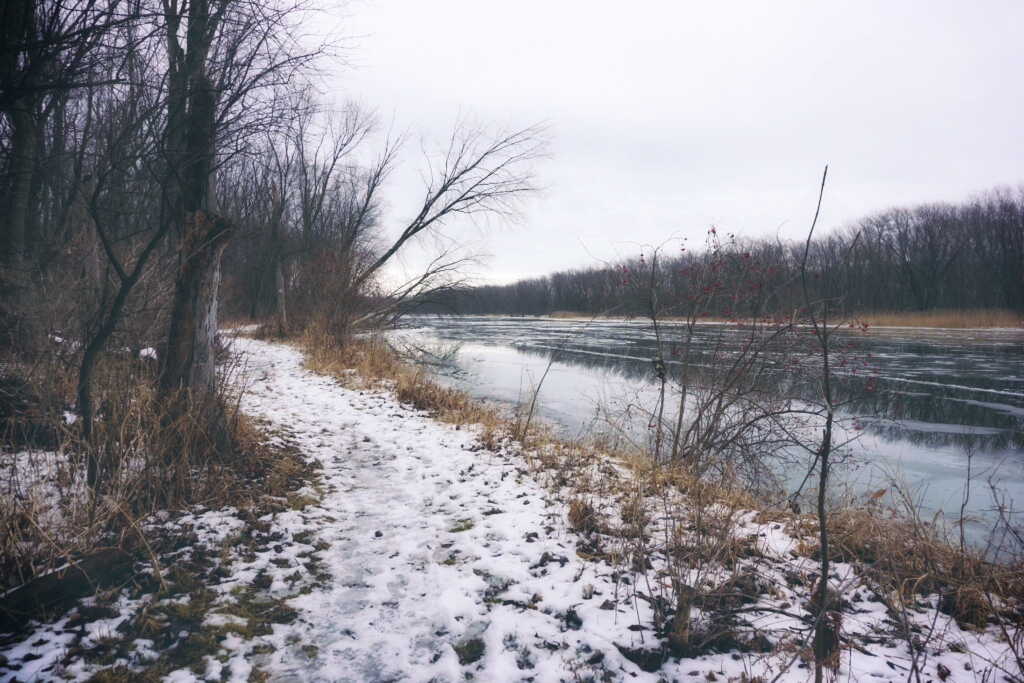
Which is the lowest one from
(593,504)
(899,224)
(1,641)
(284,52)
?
(593,504)

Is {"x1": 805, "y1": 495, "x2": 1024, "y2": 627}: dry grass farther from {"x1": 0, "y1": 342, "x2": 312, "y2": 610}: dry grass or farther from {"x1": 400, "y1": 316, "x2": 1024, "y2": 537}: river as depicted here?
{"x1": 0, "y1": 342, "x2": 312, "y2": 610}: dry grass

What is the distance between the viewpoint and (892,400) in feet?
31.7

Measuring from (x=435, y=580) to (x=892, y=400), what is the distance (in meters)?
10.4

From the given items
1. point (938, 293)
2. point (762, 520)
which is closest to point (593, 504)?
point (762, 520)

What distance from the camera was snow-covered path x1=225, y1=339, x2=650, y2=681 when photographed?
2.53 meters

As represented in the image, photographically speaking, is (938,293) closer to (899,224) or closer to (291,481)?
(899,224)

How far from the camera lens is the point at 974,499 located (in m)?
5.38

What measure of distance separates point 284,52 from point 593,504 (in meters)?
4.70

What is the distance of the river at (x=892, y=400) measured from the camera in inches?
220

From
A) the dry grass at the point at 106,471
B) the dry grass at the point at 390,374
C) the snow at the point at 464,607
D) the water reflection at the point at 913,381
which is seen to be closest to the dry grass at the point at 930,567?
the snow at the point at 464,607

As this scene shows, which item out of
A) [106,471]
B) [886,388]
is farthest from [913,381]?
[106,471]

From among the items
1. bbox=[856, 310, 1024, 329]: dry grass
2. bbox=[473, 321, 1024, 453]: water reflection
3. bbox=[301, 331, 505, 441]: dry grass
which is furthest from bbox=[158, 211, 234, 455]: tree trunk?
bbox=[856, 310, 1024, 329]: dry grass

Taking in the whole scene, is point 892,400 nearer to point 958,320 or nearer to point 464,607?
point 464,607

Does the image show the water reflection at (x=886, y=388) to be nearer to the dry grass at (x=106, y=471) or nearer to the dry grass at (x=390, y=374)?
the dry grass at (x=390, y=374)
